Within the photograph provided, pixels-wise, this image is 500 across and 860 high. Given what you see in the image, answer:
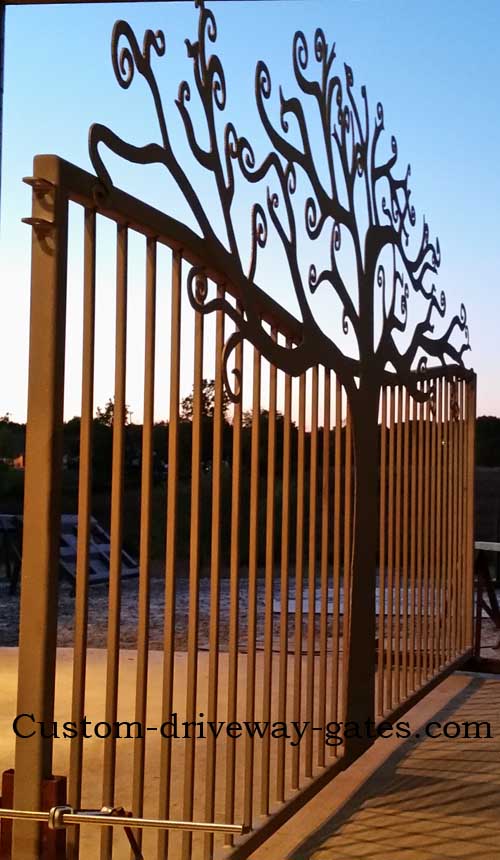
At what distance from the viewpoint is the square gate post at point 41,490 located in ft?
4.92

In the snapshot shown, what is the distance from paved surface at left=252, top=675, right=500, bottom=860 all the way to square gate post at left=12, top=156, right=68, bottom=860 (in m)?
1.18

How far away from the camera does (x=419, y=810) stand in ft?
9.32

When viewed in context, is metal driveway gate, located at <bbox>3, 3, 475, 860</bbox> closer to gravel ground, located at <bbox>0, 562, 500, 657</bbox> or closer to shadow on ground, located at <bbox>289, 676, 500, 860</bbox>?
shadow on ground, located at <bbox>289, 676, 500, 860</bbox>

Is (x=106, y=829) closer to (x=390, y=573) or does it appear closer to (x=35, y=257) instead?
(x=35, y=257)

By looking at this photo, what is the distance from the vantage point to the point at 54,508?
4.96ft

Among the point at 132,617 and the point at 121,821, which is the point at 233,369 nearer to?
the point at 121,821

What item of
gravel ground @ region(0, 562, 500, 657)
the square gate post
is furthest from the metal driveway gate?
gravel ground @ region(0, 562, 500, 657)

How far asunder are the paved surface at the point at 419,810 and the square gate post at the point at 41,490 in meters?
1.18

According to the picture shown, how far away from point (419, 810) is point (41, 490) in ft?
5.93

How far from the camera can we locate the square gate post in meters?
1.50

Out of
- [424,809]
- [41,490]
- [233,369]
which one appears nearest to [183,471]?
[424,809]

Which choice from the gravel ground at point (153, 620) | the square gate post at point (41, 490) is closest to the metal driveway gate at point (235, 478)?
the square gate post at point (41, 490)

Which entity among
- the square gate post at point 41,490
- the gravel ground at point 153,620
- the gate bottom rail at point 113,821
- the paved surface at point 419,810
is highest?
the square gate post at point 41,490

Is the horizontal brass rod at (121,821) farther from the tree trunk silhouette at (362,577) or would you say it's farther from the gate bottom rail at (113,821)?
the tree trunk silhouette at (362,577)
